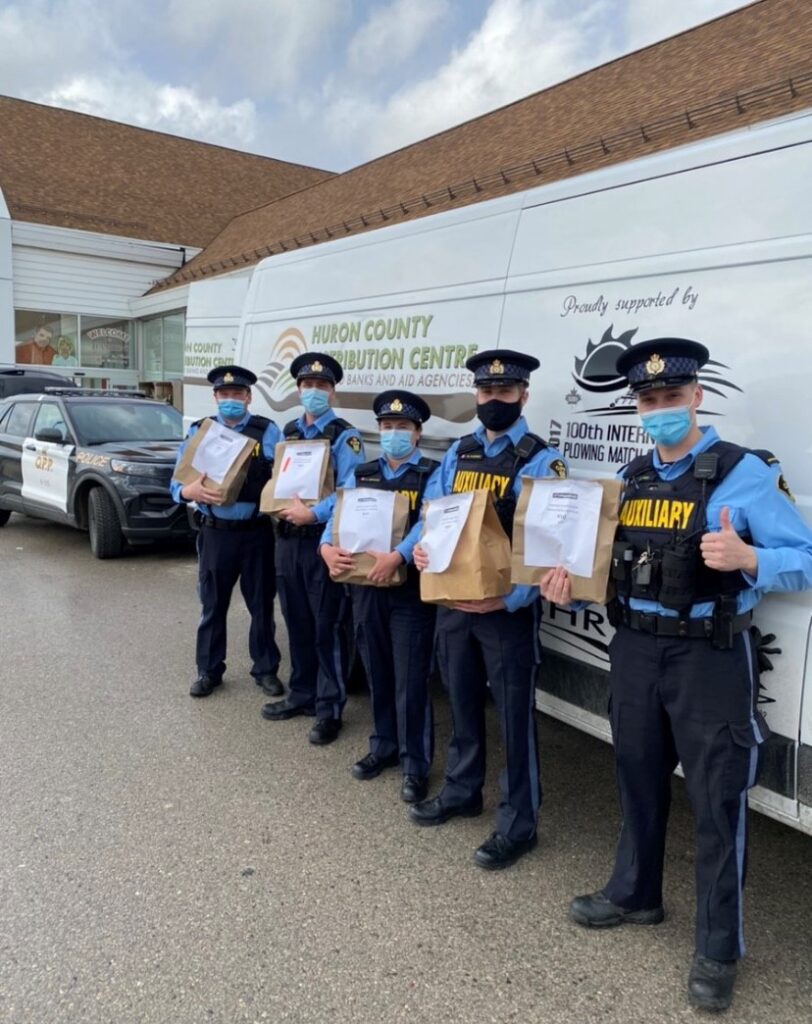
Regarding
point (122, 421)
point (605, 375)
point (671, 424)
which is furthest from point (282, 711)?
point (122, 421)

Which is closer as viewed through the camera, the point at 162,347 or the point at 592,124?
the point at 592,124

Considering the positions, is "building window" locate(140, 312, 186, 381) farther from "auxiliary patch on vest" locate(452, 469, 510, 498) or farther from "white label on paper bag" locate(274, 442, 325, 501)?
"auxiliary patch on vest" locate(452, 469, 510, 498)

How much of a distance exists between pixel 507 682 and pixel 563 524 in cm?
72

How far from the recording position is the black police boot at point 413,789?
334 centimetres

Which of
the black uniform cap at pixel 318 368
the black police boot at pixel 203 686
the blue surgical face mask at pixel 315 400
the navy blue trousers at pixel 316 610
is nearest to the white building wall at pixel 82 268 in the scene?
the black police boot at pixel 203 686

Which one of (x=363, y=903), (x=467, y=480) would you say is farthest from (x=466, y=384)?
(x=363, y=903)

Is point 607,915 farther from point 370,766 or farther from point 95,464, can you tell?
point 95,464

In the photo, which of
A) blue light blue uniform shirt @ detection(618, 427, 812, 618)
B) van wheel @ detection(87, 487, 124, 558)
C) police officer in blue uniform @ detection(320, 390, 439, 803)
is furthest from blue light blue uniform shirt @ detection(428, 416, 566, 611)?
van wheel @ detection(87, 487, 124, 558)

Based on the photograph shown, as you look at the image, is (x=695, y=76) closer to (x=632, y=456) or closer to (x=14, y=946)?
(x=632, y=456)

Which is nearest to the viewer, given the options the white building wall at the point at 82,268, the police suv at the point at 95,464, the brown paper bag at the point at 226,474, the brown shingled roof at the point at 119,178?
the brown paper bag at the point at 226,474

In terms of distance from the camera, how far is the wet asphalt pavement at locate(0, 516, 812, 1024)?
2227 millimetres

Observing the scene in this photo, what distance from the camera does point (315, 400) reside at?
3.90 m

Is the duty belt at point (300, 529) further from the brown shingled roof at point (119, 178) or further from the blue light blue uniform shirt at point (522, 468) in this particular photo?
the brown shingled roof at point (119, 178)

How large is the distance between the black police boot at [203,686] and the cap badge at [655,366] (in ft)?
10.5
